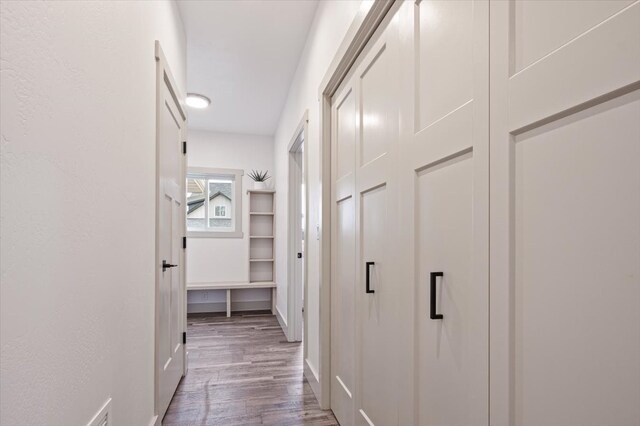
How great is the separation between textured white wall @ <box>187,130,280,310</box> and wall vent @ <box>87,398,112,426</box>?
3852 millimetres

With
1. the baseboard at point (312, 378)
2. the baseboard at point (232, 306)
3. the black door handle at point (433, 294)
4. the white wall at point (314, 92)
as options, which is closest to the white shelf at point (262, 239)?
the baseboard at point (232, 306)

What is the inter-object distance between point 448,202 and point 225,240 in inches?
182

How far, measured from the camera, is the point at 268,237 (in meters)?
5.11

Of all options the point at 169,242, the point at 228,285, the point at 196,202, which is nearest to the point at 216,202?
the point at 196,202

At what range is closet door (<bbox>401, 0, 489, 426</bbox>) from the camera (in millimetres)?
857

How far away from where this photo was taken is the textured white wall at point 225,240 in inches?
201

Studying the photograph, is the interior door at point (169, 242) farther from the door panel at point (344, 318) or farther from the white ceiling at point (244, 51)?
the door panel at point (344, 318)

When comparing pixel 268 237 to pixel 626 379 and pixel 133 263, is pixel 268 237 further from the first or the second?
pixel 626 379

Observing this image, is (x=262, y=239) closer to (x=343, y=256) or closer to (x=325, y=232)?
(x=325, y=232)

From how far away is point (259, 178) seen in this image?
5.19 meters

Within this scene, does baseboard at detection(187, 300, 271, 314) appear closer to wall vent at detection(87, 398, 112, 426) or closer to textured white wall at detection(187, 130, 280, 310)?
textured white wall at detection(187, 130, 280, 310)

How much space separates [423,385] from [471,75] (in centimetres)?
96

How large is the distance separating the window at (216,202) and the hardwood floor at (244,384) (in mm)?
1708

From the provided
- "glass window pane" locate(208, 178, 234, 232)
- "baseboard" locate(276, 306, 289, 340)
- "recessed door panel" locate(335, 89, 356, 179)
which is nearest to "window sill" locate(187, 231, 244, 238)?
"glass window pane" locate(208, 178, 234, 232)
